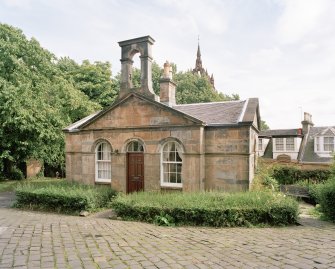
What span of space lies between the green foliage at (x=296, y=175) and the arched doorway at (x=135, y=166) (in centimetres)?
1488

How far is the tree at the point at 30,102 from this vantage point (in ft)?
62.7

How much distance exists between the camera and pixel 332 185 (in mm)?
9891

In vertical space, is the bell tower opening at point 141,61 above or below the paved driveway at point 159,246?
above

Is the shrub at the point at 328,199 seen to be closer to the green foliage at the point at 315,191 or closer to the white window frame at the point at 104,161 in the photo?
the green foliage at the point at 315,191

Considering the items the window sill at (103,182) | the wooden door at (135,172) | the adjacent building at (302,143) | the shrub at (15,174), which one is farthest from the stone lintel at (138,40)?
the adjacent building at (302,143)

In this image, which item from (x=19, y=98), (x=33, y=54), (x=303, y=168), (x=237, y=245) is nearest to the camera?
(x=237, y=245)

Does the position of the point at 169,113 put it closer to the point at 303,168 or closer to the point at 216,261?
the point at 216,261

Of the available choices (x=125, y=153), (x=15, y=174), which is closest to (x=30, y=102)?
(x=15, y=174)

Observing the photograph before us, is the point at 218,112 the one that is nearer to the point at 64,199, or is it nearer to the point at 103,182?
the point at 103,182

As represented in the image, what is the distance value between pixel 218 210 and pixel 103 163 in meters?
8.70

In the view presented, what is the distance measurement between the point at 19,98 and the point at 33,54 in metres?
5.18

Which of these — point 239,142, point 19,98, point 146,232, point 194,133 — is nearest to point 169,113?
point 194,133

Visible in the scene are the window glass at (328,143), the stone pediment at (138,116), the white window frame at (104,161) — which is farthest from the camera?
the window glass at (328,143)

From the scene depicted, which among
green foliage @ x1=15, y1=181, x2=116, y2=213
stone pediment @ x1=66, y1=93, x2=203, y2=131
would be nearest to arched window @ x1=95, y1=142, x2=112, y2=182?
stone pediment @ x1=66, y1=93, x2=203, y2=131
